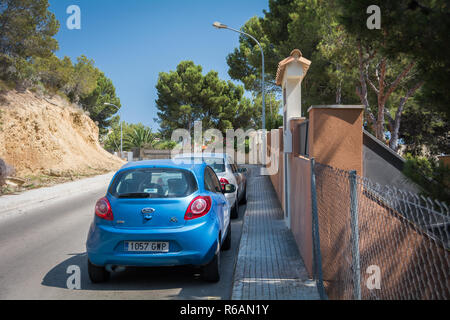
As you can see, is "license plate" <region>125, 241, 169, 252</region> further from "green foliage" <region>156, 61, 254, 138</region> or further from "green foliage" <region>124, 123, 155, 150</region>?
"green foliage" <region>124, 123, 155, 150</region>

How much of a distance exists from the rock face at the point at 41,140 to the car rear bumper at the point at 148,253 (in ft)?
61.5

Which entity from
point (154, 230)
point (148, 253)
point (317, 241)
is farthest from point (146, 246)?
point (317, 241)

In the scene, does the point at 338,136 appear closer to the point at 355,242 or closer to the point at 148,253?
the point at 355,242

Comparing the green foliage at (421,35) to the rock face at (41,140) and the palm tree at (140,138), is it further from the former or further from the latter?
the palm tree at (140,138)

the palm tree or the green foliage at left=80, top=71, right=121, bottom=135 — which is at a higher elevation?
the green foliage at left=80, top=71, right=121, bottom=135

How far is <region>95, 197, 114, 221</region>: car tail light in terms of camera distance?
515 centimetres

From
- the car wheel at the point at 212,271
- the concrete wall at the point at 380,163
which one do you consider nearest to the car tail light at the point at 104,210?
the car wheel at the point at 212,271

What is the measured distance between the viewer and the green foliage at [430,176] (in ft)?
10.1

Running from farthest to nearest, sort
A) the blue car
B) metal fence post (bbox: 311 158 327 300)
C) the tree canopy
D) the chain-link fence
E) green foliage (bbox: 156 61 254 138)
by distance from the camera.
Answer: green foliage (bbox: 156 61 254 138)
the blue car
metal fence post (bbox: 311 158 327 300)
the tree canopy
the chain-link fence

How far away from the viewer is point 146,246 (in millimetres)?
5004

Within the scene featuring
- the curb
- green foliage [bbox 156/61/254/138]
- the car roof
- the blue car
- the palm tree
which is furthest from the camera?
the palm tree

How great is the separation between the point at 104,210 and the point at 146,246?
0.71m

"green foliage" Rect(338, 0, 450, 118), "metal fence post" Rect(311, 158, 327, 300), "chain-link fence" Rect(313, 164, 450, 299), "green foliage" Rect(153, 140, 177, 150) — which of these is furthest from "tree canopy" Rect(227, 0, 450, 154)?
"green foliage" Rect(153, 140, 177, 150)

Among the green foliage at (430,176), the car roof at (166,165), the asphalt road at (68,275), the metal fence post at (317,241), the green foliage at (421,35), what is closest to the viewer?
the green foliage at (430,176)
